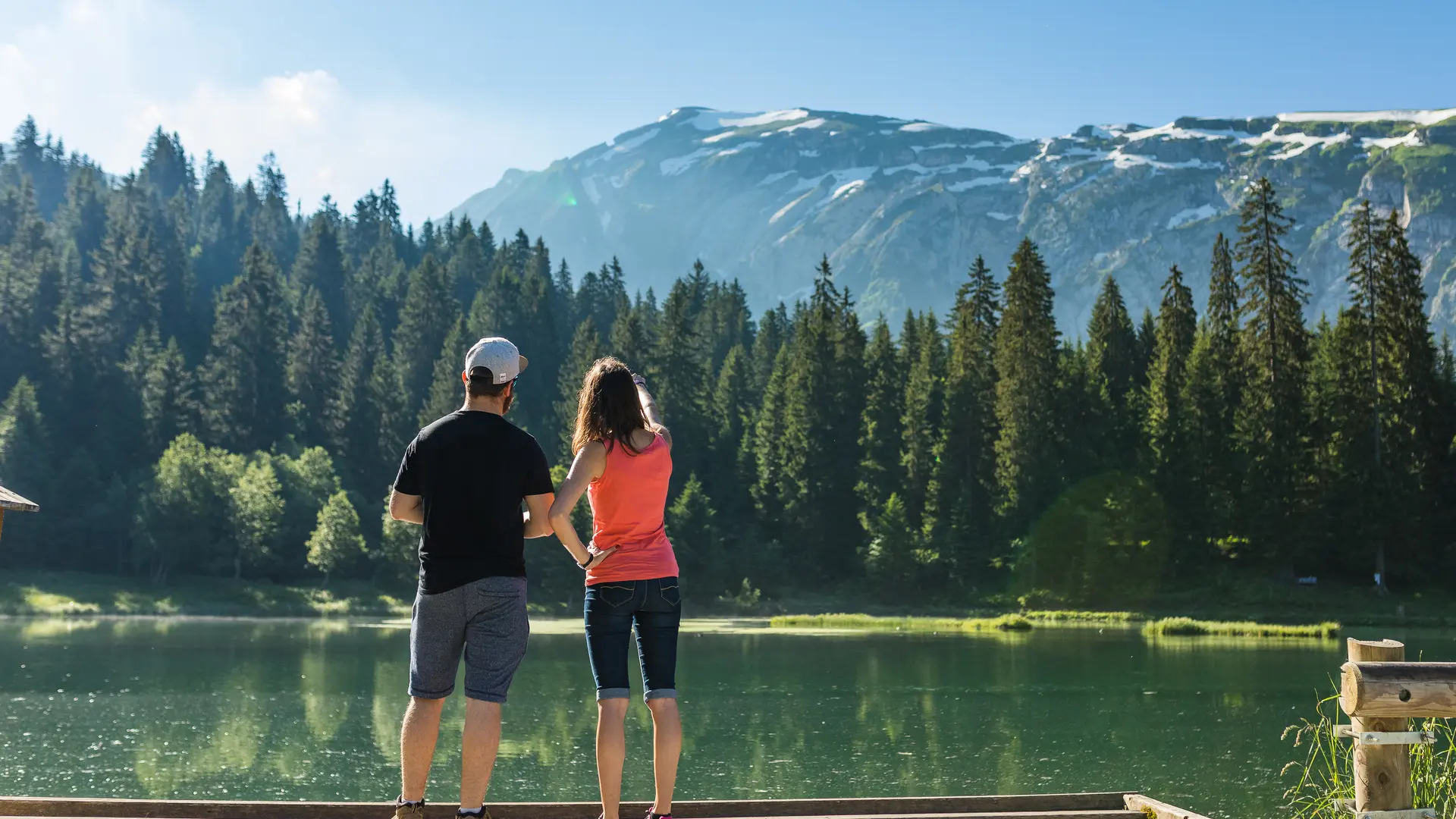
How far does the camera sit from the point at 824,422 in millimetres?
90625

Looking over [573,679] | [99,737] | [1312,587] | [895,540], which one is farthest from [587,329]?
[99,737]

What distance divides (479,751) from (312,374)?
4672 inches

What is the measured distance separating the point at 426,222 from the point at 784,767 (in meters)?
177

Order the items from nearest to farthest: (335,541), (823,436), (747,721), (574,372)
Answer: (747,721)
(335,541)
(823,436)
(574,372)

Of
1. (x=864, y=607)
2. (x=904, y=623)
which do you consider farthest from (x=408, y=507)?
(x=864, y=607)

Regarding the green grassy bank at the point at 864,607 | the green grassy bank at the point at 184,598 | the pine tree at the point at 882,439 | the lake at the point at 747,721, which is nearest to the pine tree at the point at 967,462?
the green grassy bank at the point at 864,607

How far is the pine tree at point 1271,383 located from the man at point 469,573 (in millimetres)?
67028

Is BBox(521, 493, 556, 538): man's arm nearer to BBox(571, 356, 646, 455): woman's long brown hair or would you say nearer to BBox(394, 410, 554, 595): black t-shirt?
BBox(394, 410, 554, 595): black t-shirt

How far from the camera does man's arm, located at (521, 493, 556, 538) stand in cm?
739

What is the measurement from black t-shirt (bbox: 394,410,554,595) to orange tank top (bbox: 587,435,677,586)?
56cm

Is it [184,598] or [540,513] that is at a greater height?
[540,513]

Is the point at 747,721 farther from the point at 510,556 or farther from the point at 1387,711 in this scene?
the point at 510,556

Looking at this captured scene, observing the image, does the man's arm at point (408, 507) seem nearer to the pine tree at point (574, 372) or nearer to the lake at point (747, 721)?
the lake at point (747, 721)

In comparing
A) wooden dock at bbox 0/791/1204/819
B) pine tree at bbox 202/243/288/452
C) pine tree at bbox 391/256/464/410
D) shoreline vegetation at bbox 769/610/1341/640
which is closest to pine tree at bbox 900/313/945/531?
shoreline vegetation at bbox 769/610/1341/640
